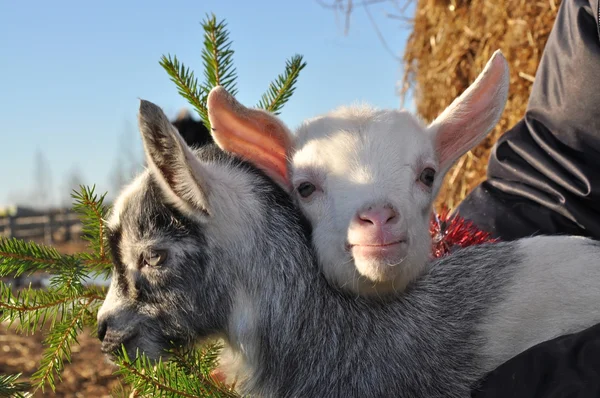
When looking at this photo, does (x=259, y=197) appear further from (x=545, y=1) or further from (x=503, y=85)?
(x=545, y=1)

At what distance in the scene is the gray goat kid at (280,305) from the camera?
1350mm

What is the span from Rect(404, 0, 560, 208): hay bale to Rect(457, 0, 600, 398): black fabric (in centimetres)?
156

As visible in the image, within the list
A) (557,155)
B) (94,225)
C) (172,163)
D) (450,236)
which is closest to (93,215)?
(94,225)

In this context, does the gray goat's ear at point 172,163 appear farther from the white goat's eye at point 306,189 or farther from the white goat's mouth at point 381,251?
A: the white goat's mouth at point 381,251

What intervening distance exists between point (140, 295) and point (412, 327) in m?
0.59

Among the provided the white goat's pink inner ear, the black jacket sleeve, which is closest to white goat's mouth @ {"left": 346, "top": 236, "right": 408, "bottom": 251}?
the white goat's pink inner ear

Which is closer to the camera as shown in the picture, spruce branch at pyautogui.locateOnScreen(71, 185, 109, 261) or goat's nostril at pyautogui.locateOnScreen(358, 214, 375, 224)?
goat's nostril at pyautogui.locateOnScreen(358, 214, 375, 224)

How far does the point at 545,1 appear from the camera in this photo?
3812mm

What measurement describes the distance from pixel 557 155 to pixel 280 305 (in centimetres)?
125

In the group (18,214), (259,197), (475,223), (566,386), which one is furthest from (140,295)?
(18,214)

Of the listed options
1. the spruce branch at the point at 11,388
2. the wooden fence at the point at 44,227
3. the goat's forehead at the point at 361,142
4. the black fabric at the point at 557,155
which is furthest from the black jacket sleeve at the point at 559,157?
the wooden fence at the point at 44,227

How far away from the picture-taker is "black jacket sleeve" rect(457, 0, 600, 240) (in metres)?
2.11

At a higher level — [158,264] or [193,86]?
[193,86]

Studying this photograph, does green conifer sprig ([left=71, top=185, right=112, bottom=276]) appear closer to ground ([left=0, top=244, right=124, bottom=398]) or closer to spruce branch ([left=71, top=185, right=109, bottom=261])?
spruce branch ([left=71, top=185, right=109, bottom=261])
